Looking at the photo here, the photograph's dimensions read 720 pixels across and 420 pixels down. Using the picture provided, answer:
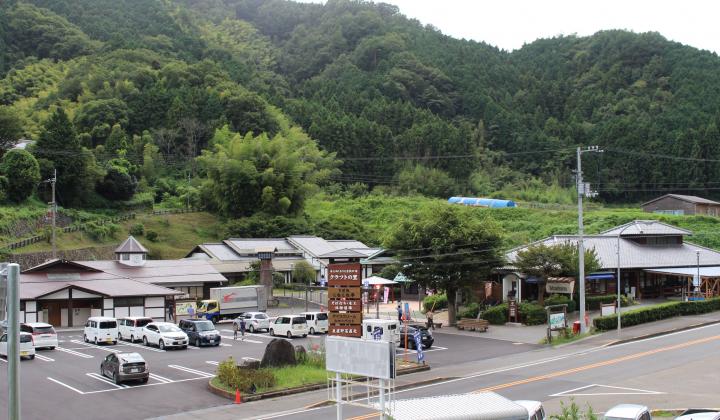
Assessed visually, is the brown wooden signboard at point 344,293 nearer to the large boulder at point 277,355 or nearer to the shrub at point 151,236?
the large boulder at point 277,355

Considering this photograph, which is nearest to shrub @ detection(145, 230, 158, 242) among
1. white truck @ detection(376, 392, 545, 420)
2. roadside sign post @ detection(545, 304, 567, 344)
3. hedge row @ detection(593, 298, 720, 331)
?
roadside sign post @ detection(545, 304, 567, 344)

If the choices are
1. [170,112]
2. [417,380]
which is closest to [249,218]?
[170,112]

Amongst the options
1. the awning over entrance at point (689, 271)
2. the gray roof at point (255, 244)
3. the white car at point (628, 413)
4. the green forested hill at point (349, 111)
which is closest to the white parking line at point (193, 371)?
the white car at point (628, 413)

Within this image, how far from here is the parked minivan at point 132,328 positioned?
36.9 metres

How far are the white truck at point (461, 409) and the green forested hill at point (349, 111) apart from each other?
197ft

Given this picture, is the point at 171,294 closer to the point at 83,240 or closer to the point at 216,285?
the point at 216,285

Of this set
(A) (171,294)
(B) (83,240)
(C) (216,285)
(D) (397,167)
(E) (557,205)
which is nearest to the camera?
(A) (171,294)

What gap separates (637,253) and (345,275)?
1258 inches

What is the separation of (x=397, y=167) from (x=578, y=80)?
5163cm

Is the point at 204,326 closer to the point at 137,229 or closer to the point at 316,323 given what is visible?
the point at 316,323

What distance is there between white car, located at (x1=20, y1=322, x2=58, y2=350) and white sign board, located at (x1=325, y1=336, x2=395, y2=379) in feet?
72.8

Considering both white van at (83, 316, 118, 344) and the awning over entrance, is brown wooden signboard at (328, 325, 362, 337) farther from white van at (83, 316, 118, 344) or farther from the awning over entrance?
the awning over entrance

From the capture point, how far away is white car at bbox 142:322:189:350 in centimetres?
3460

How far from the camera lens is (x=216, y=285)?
5453 cm
